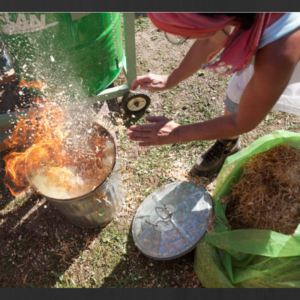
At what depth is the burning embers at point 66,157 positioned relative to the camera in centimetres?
187

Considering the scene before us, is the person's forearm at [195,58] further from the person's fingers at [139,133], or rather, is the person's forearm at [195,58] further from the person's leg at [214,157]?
the person's leg at [214,157]

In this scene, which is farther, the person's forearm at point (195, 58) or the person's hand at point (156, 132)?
the person's forearm at point (195, 58)

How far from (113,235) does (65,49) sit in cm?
161

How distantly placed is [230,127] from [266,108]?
0.21m

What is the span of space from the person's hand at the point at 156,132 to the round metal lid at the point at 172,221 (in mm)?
818

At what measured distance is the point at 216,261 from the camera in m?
1.58

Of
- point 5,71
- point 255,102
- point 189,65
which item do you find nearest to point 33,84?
point 5,71

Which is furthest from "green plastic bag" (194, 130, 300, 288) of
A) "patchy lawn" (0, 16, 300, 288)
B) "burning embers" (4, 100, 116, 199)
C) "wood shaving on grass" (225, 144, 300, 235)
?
"burning embers" (4, 100, 116, 199)

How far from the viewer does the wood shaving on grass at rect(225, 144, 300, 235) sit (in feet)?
5.09

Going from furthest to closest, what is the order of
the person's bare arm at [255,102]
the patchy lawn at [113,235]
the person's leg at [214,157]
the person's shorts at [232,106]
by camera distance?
the person's leg at [214,157], the patchy lawn at [113,235], the person's shorts at [232,106], the person's bare arm at [255,102]

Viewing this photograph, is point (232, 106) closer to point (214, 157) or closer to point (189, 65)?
point (189, 65)

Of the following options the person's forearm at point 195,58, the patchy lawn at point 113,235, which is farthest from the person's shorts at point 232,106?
the patchy lawn at point 113,235

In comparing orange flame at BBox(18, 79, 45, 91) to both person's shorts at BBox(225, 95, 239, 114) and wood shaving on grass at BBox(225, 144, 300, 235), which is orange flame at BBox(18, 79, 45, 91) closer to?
person's shorts at BBox(225, 95, 239, 114)

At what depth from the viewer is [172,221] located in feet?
6.36
